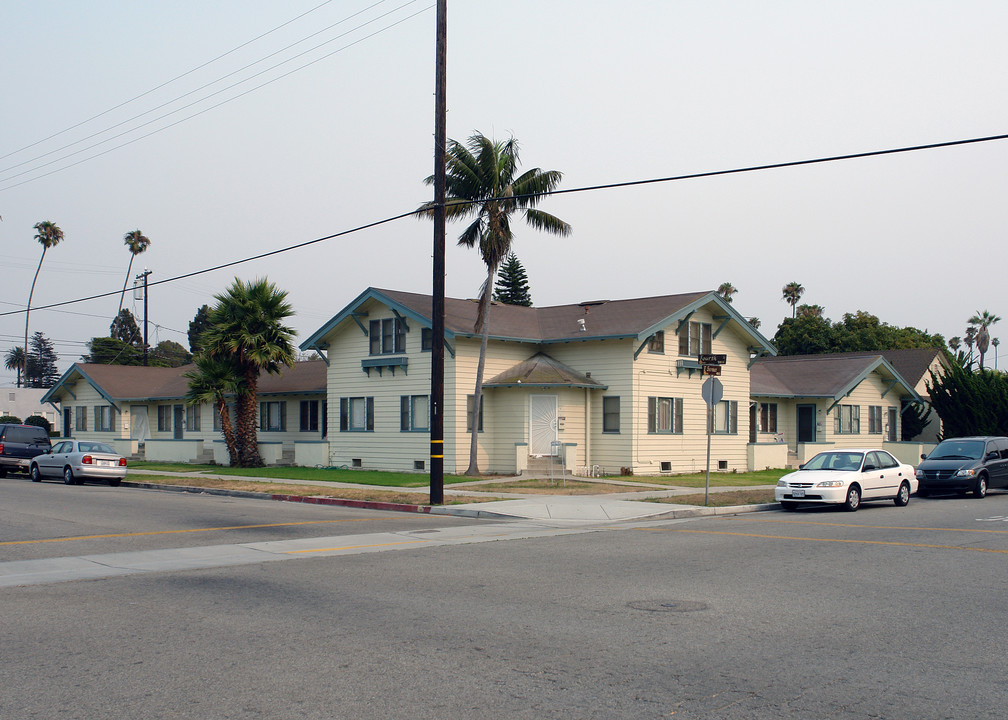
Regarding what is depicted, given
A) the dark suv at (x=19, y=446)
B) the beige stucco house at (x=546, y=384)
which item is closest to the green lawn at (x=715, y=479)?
the beige stucco house at (x=546, y=384)

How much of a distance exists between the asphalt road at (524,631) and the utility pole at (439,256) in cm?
601

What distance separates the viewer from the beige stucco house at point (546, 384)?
3198cm

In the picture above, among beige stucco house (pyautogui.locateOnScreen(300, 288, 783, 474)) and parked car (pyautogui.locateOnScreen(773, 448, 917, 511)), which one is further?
beige stucco house (pyautogui.locateOnScreen(300, 288, 783, 474))

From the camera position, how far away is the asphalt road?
20.3ft

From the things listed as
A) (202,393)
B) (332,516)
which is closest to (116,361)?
(202,393)

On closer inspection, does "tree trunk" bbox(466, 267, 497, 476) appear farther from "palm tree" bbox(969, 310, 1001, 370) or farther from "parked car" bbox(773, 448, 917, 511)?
"palm tree" bbox(969, 310, 1001, 370)

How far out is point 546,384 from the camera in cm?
3130

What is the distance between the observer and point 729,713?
593cm

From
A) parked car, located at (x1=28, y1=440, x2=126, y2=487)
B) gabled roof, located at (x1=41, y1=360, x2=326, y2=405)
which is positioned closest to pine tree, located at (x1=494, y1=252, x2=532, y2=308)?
gabled roof, located at (x1=41, y1=360, x2=326, y2=405)

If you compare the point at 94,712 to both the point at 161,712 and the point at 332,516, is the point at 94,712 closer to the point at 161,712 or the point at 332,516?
the point at 161,712

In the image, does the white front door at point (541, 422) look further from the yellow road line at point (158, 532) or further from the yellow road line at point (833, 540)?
the yellow road line at point (833, 540)

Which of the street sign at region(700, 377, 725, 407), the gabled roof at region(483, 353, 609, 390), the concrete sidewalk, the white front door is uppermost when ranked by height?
the gabled roof at region(483, 353, 609, 390)

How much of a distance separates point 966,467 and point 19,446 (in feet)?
104

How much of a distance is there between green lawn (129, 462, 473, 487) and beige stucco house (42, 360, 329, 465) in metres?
2.09
